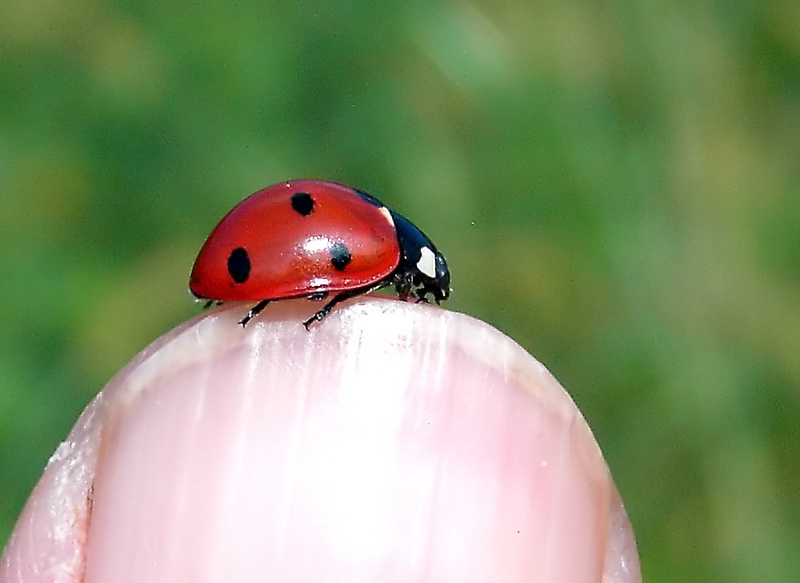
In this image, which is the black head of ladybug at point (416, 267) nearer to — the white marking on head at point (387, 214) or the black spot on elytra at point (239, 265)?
the white marking on head at point (387, 214)

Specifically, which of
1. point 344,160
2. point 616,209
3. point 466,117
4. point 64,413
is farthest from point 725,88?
point 64,413

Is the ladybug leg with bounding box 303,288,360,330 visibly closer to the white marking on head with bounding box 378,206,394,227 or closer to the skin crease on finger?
the skin crease on finger

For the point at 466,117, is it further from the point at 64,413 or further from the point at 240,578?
the point at 240,578

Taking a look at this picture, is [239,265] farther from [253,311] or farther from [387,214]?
[387,214]

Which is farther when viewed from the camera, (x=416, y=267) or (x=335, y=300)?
(x=416, y=267)

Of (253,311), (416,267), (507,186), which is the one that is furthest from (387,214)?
(507,186)
